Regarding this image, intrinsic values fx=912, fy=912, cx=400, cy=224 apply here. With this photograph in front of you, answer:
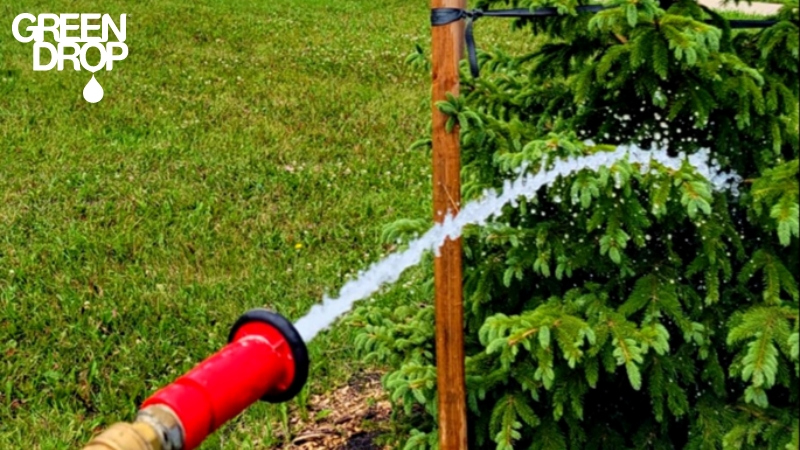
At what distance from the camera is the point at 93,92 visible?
7.56m

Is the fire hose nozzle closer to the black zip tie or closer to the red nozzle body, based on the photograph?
the red nozzle body

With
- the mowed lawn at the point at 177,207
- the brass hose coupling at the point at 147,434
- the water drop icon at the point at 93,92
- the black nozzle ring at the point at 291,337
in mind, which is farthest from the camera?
the water drop icon at the point at 93,92

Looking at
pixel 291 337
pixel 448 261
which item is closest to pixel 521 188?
pixel 448 261

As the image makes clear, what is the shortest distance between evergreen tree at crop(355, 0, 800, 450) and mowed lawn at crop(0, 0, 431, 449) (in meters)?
1.25

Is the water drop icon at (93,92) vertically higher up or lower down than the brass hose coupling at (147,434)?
lower down

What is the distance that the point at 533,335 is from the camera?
91.2 inches

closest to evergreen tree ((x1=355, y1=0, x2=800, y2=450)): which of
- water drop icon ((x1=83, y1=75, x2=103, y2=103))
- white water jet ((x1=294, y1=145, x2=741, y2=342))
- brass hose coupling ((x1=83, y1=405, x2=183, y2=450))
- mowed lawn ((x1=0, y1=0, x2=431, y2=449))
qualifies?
white water jet ((x1=294, y1=145, x2=741, y2=342))

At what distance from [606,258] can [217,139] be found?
176 inches

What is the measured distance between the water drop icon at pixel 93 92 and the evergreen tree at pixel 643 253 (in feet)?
17.7

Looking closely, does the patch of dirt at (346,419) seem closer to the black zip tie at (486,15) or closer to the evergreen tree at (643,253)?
the evergreen tree at (643,253)

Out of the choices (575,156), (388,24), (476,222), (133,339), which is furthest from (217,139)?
(388,24)

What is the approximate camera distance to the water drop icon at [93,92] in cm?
739

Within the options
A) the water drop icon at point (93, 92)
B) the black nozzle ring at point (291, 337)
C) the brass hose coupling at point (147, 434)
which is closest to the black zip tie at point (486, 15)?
the black nozzle ring at point (291, 337)

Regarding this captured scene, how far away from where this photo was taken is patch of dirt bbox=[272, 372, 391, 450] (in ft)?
11.0
